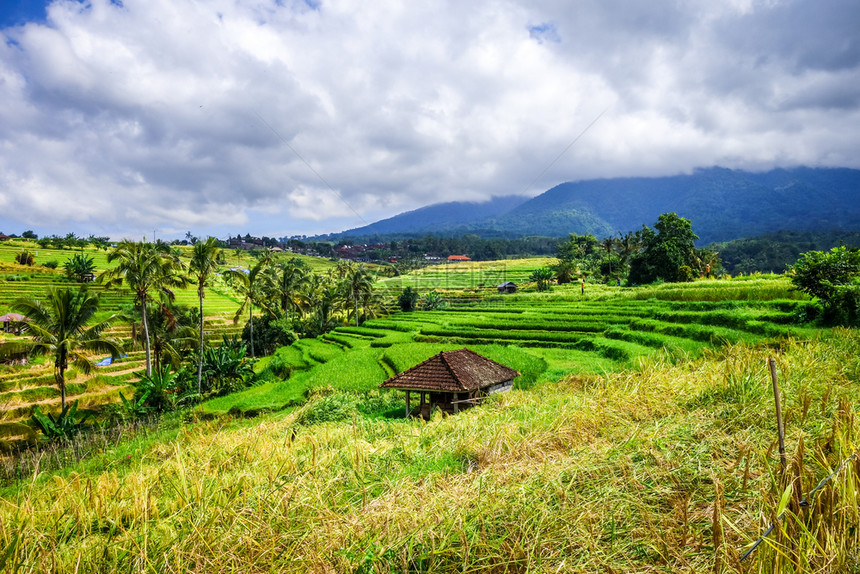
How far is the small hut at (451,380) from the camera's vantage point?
14734 millimetres

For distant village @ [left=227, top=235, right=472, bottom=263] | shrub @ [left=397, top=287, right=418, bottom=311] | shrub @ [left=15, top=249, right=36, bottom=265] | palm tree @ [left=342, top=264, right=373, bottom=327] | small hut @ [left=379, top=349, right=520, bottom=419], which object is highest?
distant village @ [left=227, top=235, right=472, bottom=263]

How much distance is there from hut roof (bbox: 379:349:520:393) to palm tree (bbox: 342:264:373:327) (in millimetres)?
28131

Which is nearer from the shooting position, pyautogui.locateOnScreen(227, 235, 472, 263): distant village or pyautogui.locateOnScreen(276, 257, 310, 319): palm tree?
pyautogui.locateOnScreen(276, 257, 310, 319): palm tree

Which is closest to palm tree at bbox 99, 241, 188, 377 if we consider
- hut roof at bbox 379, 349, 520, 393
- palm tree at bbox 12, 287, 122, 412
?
palm tree at bbox 12, 287, 122, 412

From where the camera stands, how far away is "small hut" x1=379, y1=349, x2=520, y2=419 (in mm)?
14734

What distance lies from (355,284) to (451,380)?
30968mm

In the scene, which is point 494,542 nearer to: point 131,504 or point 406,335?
point 131,504

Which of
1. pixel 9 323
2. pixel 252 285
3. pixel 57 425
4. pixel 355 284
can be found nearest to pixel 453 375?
pixel 57 425

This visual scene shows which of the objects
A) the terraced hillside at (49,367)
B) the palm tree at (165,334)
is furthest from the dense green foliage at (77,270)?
the palm tree at (165,334)

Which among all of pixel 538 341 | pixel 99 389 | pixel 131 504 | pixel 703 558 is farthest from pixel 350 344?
pixel 703 558

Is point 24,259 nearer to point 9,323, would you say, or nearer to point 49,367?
point 9,323

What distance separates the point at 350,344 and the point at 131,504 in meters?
29.5

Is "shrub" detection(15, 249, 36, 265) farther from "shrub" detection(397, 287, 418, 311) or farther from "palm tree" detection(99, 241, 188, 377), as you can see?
"shrub" detection(397, 287, 418, 311)

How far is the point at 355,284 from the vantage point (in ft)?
146
